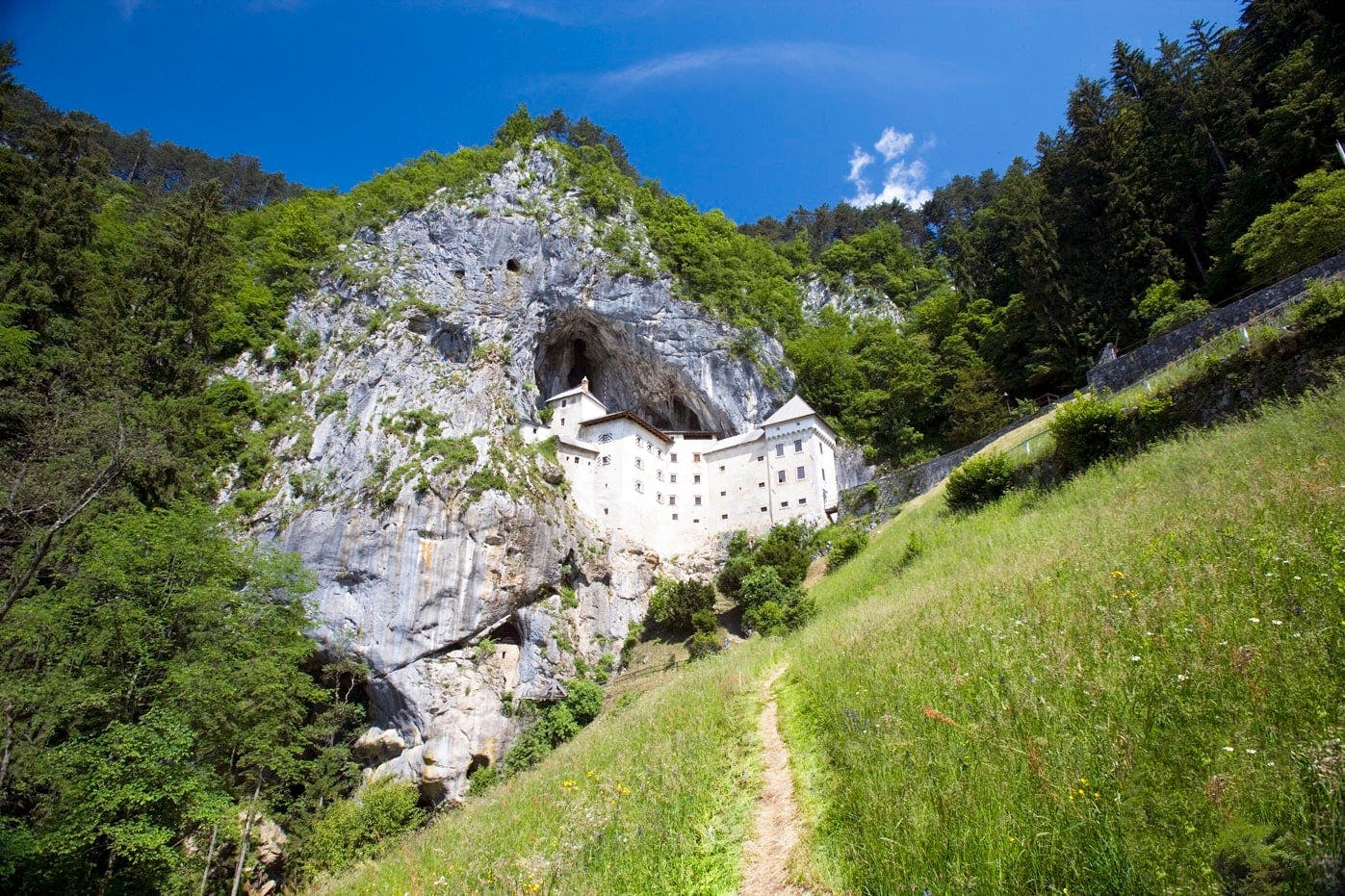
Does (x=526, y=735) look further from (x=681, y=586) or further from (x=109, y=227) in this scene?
(x=109, y=227)

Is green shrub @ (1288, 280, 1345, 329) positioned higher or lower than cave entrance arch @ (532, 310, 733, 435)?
lower

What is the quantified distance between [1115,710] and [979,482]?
1575 cm

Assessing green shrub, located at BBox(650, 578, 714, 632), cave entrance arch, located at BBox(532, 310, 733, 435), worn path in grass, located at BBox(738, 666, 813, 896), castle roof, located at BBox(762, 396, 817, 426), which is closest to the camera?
worn path in grass, located at BBox(738, 666, 813, 896)

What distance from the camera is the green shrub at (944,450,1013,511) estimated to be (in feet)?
58.9

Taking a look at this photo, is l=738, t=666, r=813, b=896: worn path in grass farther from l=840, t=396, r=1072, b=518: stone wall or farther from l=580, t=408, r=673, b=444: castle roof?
l=580, t=408, r=673, b=444: castle roof

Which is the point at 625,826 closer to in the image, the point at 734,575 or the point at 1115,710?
the point at 1115,710

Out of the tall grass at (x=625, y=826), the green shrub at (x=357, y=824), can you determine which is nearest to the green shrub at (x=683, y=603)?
the green shrub at (x=357, y=824)

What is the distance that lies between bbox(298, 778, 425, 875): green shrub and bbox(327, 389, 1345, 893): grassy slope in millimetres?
17809

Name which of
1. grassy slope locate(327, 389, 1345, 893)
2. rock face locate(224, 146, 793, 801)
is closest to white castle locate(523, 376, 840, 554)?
rock face locate(224, 146, 793, 801)

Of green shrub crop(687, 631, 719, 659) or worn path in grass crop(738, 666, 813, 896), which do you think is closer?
worn path in grass crop(738, 666, 813, 896)

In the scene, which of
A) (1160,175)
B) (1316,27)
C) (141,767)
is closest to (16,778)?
(141,767)

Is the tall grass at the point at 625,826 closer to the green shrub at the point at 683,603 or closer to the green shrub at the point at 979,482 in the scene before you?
the green shrub at the point at 979,482

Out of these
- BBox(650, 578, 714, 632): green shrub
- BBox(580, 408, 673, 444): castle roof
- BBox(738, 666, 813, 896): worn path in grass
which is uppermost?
BBox(580, 408, 673, 444): castle roof

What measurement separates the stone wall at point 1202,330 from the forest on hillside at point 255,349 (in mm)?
9617
